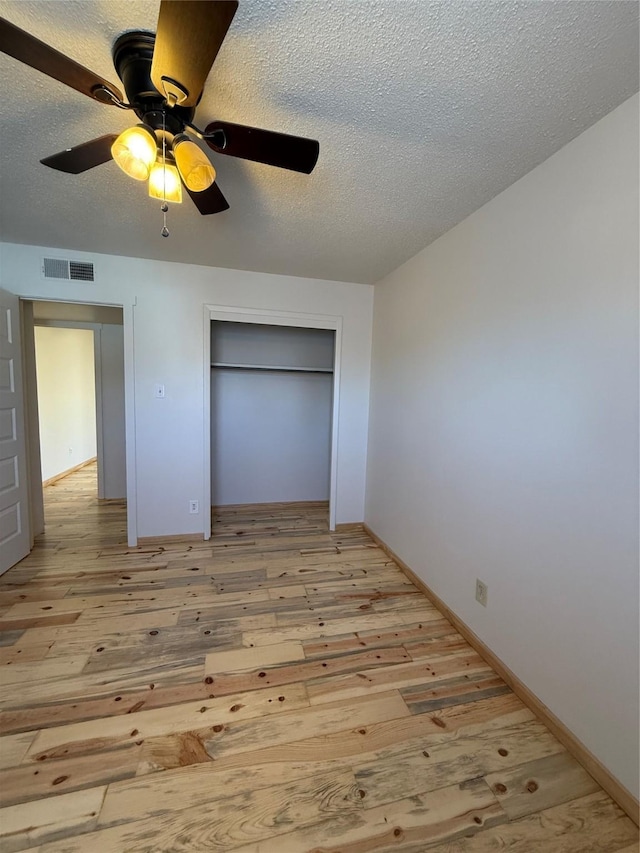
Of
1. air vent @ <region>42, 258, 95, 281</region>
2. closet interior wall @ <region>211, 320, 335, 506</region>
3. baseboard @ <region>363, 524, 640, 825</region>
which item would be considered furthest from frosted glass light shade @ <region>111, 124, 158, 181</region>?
baseboard @ <region>363, 524, 640, 825</region>

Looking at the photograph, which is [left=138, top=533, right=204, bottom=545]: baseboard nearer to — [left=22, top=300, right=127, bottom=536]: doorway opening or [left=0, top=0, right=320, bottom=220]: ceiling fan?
[left=22, top=300, right=127, bottom=536]: doorway opening

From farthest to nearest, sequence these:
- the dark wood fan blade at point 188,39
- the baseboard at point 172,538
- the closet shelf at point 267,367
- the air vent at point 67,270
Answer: the closet shelf at point 267,367
the baseboard at point 172,538
the air vent at point 67,270
the dark wood fan blade at point 188,39

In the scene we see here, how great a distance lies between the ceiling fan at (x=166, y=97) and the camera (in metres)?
0.79

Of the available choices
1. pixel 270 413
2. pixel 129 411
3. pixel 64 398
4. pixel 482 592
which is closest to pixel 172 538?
pixel 129 411

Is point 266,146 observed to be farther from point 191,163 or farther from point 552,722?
point 552,722

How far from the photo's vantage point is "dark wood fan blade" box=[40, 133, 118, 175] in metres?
1.15

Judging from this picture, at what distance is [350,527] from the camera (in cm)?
352

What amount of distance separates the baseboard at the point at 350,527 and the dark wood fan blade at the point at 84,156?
10.5ft

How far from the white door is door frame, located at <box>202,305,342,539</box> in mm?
1406

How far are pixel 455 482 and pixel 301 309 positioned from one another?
2.12 meters

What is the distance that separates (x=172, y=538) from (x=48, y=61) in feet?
10.1

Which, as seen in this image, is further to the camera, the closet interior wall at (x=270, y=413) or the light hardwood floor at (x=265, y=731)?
the closet interior wall at (x=270, y=413)

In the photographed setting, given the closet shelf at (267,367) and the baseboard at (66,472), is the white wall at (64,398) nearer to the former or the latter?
the baseboard at (66,472)

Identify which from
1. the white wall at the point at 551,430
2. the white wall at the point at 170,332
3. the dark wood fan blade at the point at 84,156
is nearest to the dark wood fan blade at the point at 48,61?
the dark wood fan blade at the point at 84,156
